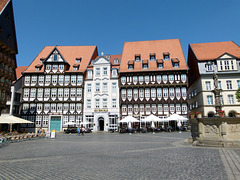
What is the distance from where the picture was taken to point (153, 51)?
43375 millimetres

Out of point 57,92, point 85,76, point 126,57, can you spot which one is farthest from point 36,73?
point 126,57

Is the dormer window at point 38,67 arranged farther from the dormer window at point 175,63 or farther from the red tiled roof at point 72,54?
the dormer window at point 175,63

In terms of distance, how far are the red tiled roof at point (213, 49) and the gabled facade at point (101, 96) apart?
16733mm

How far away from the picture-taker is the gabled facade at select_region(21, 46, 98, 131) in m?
40.1

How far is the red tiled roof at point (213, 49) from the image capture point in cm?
3725

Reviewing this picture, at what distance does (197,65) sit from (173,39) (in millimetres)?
11546

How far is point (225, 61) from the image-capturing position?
35781 mm

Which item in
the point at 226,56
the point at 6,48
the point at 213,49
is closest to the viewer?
the point at 6,48

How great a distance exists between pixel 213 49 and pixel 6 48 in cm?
3830

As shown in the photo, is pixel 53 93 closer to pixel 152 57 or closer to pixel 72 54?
pixel 72 54

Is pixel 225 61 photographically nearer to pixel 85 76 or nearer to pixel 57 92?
pixel 85 76

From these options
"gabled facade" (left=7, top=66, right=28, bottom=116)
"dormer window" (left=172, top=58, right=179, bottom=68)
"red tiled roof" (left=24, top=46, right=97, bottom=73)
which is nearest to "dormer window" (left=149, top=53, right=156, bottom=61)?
"dormer window" (left=172, top=58, right=179, bottom=68)

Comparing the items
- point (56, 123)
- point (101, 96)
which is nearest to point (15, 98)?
point (56, 123)

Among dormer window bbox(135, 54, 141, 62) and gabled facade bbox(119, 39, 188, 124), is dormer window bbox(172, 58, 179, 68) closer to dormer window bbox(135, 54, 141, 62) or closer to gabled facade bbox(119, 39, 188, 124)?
gabled facade bbox(119, 39, 188, 124)
